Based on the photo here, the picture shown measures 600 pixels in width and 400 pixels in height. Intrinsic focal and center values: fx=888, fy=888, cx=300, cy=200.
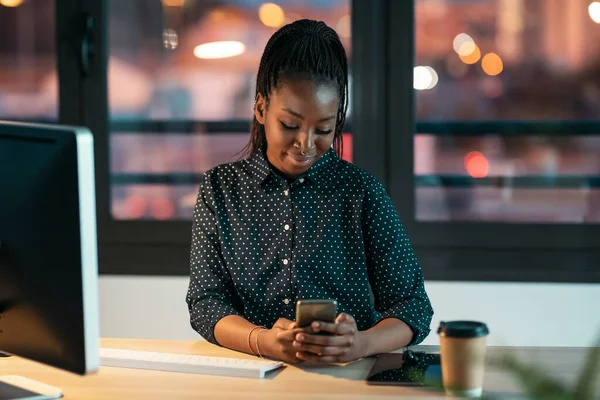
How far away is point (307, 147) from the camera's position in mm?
1907

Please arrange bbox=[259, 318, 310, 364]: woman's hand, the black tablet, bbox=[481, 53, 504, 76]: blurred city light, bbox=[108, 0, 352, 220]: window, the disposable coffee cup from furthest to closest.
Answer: bbox=[108, 0, 352, 220]: window → bbox=[481, 53, 504, 76]: blurred city light → bbox=[259, 318, 310, 364]: woman's hand → the black tablet → the disposable coffee cup

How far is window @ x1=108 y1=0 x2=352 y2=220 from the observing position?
320 centimetres

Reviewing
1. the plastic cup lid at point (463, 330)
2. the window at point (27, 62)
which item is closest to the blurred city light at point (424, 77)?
the window at point (27, 62)

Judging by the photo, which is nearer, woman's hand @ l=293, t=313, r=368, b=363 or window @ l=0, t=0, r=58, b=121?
woman's hand @ l=293, t=313, r=368, b=363

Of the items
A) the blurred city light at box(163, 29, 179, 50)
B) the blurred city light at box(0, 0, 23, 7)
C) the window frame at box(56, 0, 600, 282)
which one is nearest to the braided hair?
the window frame at box(56, 0, 600, 282)

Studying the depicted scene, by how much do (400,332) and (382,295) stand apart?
19 cm

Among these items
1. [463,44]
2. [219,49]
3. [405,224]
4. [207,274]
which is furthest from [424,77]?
[207,274]

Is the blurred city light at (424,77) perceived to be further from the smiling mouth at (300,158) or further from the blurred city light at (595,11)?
the smiling mouth at (300,158)

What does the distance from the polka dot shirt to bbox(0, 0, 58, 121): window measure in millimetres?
1525

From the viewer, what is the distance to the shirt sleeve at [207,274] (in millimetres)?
1946

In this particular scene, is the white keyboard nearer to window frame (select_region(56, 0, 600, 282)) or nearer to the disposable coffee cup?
the disposable coffee cup

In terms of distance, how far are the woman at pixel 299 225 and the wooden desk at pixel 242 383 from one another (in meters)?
0.28

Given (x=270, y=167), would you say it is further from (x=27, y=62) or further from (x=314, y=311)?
(x=27, y=62)

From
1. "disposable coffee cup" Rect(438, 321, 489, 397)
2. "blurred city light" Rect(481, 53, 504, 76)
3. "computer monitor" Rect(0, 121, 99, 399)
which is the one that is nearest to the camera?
"computer monitor" Rect(0, 121, 99, 399)
